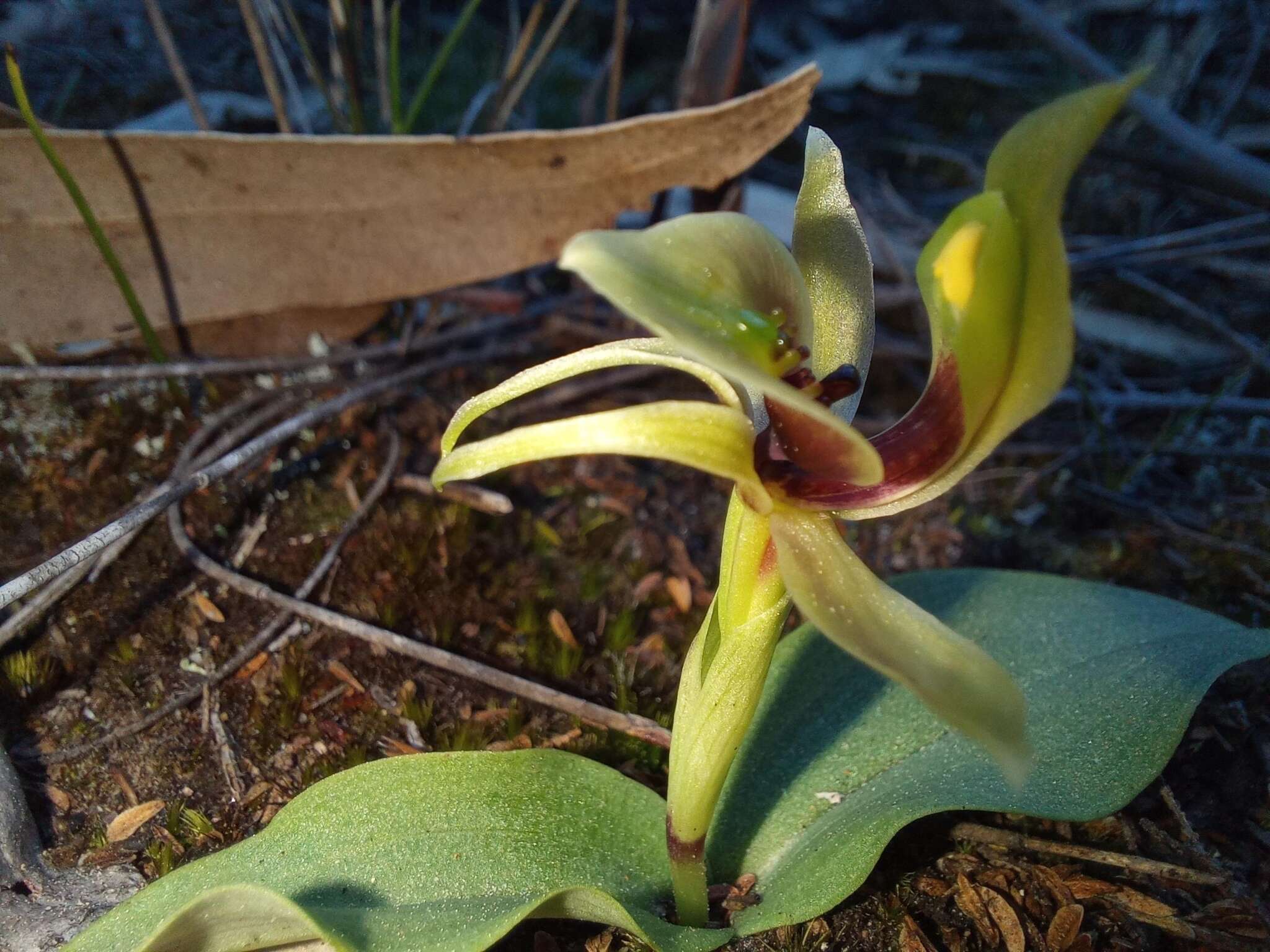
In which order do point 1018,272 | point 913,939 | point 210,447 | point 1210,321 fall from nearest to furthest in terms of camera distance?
point 1018,272 → point 913,939 → point 210,447 → point 1210,321

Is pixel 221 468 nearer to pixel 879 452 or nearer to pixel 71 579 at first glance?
pixel 71 579

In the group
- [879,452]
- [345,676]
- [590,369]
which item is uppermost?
[590,369]

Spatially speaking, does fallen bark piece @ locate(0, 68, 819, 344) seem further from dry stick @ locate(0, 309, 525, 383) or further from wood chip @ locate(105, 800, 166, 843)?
wood chip @ locate(105, 800, 166, 843)

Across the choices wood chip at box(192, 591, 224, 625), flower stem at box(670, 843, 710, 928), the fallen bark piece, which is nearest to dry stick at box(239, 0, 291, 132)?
the fallen bark piece

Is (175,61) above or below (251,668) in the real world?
above

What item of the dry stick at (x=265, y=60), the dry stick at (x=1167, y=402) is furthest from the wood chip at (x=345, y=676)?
the dry stick at (x=1167, y=402)

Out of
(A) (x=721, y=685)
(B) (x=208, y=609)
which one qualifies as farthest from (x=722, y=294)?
(B) (x=208, y=609)

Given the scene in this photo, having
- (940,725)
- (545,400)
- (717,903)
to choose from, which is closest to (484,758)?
(717,903)

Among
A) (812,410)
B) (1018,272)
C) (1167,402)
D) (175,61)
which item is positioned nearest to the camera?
(812,410)
